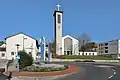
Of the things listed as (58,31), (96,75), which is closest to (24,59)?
(96,75)

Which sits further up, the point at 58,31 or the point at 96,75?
the point at 58,31

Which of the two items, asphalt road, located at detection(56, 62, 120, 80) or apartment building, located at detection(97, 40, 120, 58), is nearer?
asphalt road, located at detection(56, 62, 120, 80)

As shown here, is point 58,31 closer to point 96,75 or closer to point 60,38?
point 60,38

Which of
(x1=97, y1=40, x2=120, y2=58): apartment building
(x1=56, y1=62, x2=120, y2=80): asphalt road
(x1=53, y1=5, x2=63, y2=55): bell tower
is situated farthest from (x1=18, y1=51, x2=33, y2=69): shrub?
(x1=97, y1=40, x2=120, y2=58): apartment building

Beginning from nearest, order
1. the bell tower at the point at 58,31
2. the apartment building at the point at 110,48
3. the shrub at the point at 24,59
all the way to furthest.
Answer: the shrub at the point at 24,59 < the bell tower at the point at 58,31 < the apartment building at the point at 110,48

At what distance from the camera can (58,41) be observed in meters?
115

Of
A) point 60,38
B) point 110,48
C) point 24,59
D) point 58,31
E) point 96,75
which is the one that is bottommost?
point 96,75

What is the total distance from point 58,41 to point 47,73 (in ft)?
279

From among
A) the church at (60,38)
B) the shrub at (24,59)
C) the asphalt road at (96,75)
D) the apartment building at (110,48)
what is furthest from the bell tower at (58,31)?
the asphalt road at (96,75)

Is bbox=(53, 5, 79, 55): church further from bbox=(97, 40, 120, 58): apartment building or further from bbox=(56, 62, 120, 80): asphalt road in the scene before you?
bbox=(56, 62, 120, 80): asphalt road

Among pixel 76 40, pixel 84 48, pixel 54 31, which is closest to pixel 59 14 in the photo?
pixel 54 31

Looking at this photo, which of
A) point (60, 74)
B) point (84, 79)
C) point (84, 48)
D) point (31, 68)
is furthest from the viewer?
point (84, 48)

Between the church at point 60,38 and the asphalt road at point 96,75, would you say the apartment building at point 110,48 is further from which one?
the asphalt road at point 96,75

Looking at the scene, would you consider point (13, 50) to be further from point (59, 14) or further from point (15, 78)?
point (15, 78)
